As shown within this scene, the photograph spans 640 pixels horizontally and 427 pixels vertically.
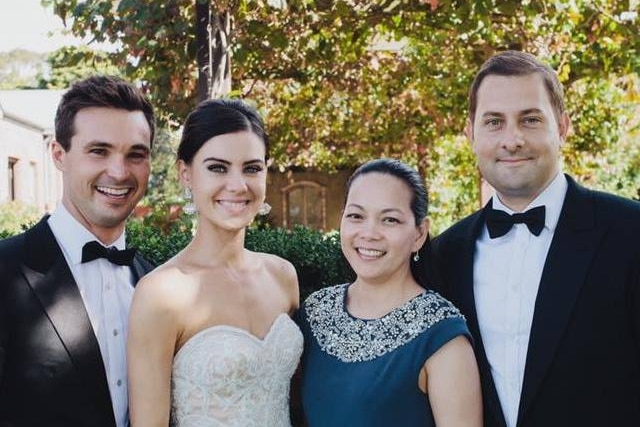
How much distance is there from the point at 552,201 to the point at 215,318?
1.42 metres

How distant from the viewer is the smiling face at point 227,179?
10.1ft

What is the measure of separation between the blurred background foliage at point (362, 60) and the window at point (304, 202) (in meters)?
5.68

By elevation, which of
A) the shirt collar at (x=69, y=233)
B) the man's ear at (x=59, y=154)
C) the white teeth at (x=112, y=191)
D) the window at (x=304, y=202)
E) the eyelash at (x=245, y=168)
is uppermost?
the man's ear at (x=59, y=154)

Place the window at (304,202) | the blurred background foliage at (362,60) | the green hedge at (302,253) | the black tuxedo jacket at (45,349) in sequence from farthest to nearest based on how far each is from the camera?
the window at (304,202) < the blurred background foliage at (362,60) < the green hedge at (302,253) < the black tuxedo jacket at (45,349)

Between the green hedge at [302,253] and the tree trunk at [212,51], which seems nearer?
the green hedge at [302,253]

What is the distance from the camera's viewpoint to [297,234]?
6035 mm

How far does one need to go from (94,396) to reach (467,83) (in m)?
8.28

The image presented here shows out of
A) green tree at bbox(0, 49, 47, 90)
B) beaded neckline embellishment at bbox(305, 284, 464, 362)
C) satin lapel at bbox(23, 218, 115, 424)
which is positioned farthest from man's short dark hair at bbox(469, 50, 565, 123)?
green tree at bbox(0, 49, 47, 90)

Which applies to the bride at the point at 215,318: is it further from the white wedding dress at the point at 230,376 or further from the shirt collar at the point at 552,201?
the shirt collar at the point at 552,201

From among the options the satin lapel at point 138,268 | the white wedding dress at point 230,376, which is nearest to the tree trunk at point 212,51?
the satin lapel at point 138,268

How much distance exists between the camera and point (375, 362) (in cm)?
289

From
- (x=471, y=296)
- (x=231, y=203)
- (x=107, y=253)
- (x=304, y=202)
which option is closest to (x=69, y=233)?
(x=107, y=253)

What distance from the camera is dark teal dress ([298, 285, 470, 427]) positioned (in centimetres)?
279

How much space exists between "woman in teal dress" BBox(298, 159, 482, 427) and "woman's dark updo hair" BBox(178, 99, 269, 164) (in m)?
0.49
